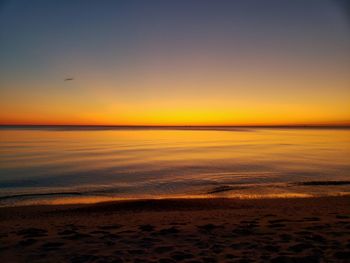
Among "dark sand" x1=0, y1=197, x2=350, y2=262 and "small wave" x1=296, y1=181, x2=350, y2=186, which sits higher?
"dark sand" x1=0, y1=197, x2=350, y2=262

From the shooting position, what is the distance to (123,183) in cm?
1786

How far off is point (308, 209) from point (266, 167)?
1274cm

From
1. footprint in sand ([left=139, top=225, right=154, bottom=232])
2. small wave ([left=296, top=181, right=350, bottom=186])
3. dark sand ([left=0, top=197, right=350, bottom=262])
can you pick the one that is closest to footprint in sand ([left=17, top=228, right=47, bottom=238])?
dark sand ([left=0, top=197, right=350, bottom=262])

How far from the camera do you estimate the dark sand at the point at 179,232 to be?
710cm

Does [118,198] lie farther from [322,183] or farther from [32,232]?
[322,183]

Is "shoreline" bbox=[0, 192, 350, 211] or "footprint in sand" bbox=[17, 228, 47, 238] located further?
"shoreline" bbox=[0, 192, 350, 211]

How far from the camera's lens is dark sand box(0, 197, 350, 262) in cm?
710

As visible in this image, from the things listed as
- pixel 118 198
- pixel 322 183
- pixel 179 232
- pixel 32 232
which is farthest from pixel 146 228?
pixel 322 183

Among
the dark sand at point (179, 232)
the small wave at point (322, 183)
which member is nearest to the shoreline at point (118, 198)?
the dark sand at point (179, 232)

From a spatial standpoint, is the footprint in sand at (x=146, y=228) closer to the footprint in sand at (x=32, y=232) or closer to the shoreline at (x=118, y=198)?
the footprint in sand at (x=32, y=232)

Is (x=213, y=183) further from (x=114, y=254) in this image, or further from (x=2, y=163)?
(x=2, y=163)

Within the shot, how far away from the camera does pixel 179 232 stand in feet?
29.2

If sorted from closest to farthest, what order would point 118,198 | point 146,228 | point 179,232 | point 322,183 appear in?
point 179,232 < point 146,228 < point 118,198 < point 322,183

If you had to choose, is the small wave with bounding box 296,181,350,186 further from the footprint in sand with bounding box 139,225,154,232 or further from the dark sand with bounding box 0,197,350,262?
the footprint in sand with bounding box 139,225,154,232
